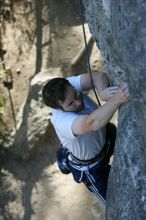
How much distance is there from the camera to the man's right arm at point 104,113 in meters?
3.00

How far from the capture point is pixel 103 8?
332cm

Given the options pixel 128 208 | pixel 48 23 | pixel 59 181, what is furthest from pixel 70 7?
pixel 128 208

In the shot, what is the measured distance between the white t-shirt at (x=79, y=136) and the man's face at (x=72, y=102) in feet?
0.10

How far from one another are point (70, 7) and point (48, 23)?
1.20 feet

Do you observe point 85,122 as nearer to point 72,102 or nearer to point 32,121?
point 72,102

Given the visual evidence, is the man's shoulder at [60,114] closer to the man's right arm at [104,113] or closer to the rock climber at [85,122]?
the rock climber at [85,122]

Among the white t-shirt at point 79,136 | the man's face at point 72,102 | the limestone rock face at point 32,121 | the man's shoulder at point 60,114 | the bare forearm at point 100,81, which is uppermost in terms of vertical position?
the bare forearm at point 100,81

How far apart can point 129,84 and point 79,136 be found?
2.61 feet

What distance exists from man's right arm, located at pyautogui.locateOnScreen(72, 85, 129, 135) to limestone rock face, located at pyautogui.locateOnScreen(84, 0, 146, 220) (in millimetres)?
73

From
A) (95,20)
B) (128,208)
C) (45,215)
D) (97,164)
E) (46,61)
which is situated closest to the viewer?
(128,208)

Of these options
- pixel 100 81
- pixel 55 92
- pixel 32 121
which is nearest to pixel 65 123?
pixel 55 92

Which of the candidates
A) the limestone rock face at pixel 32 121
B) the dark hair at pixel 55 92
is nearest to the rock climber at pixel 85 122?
the dark hair at pixel 55 92

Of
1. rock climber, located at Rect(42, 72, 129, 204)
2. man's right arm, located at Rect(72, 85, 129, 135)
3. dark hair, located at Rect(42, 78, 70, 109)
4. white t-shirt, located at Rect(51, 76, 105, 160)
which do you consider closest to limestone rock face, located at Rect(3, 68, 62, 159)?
rock climber, located at Rect(42, 72, 129, 204)

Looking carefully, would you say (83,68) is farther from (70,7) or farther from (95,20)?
(95,20)
